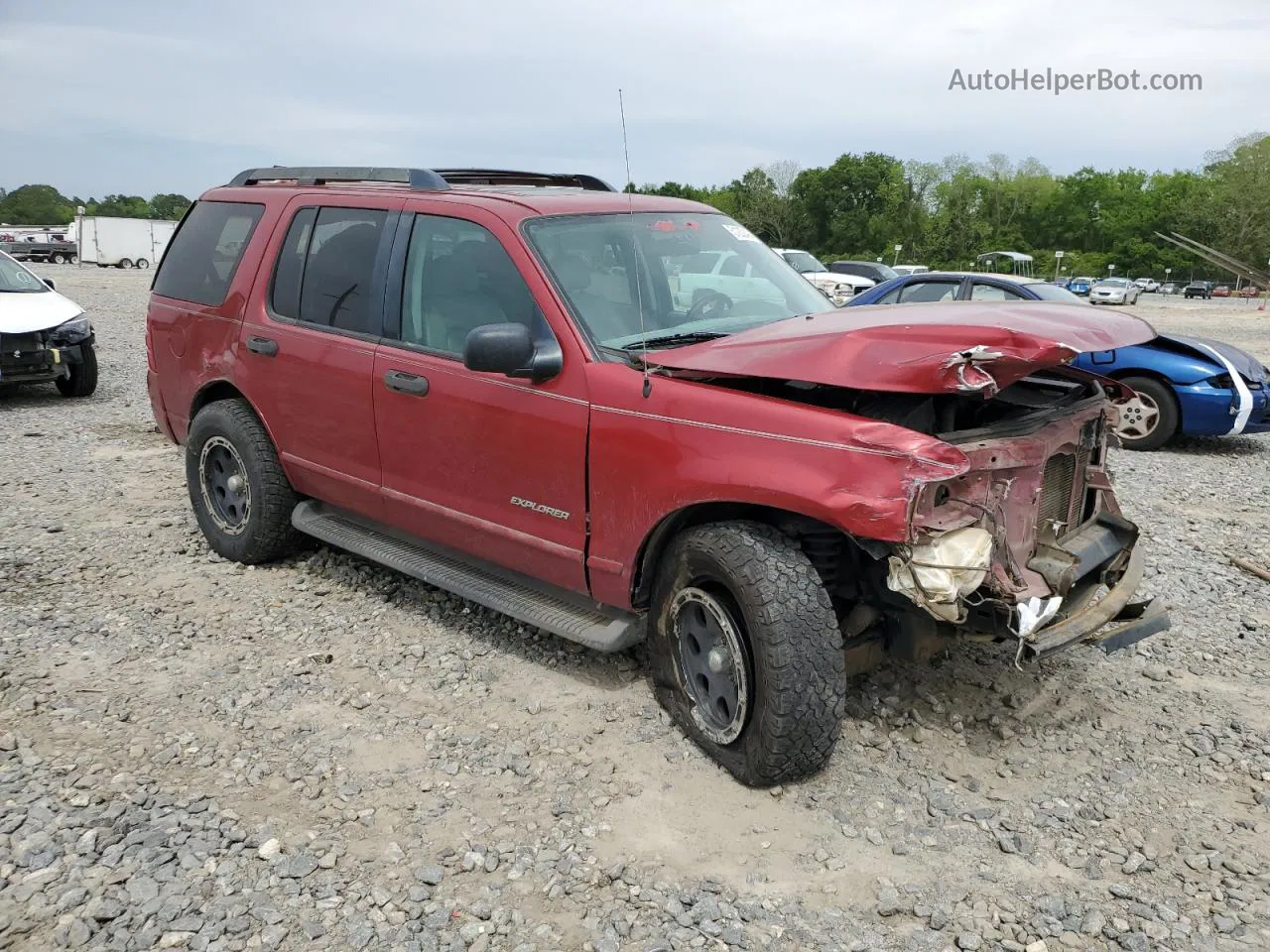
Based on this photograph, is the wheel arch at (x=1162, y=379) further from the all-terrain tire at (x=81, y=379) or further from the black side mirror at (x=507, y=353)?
the all-terrain tire at (x=81, y=379)

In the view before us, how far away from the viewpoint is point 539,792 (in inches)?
138

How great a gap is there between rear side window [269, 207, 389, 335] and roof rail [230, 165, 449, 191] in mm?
255

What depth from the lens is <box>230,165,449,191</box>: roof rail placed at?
4770 mm

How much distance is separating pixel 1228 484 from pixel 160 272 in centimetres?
771

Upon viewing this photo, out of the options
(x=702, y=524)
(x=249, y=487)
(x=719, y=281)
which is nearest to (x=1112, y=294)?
(x=719, y=281)

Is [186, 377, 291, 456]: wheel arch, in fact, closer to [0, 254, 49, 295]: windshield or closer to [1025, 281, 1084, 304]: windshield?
[0, 254, 49, 295]: windshield

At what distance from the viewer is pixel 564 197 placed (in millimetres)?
4562

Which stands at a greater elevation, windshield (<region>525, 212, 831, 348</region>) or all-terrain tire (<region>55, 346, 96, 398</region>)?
windshield (<region>525, 212, 831, 348</region>)

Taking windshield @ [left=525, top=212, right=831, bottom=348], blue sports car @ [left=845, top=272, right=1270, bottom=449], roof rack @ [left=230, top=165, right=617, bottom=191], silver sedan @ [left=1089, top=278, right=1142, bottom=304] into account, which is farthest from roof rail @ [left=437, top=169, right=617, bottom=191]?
silver sedan @ [left=1089, top=278, right=1142, bottom=304]

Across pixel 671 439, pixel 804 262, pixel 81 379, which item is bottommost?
pixel 81 379

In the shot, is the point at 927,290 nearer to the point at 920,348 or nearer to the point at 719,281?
the point at 719,281

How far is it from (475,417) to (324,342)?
3.67 ft

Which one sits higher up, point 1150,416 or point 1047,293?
point 1047,293

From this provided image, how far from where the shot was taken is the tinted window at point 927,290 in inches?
415
